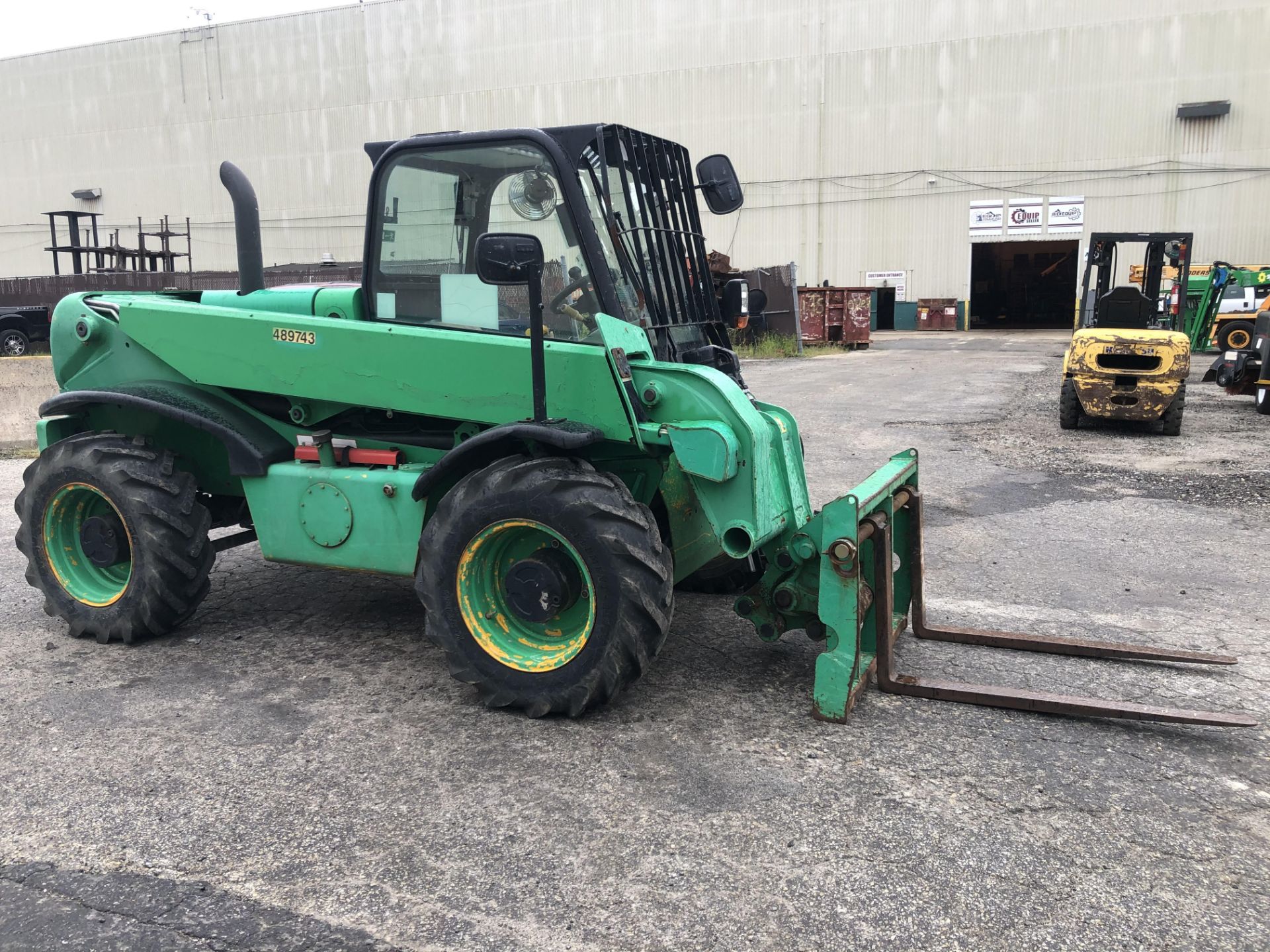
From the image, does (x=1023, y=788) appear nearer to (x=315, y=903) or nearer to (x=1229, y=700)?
(x=1229, y=700)

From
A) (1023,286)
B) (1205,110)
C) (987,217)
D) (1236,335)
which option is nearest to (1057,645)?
(1236,335)

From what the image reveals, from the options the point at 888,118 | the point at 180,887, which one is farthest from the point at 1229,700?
the point at 888,118

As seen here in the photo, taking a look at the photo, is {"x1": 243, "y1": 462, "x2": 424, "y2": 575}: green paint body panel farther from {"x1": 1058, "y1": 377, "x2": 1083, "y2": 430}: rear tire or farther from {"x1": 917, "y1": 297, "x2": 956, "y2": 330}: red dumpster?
{"x1": 917, "y1": 297, "x2": 956, "y2": 330}: red dumpster

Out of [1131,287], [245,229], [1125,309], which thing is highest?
[245,229]

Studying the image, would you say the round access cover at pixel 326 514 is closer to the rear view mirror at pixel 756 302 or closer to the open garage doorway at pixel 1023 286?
the rear view mirror at pixel 756 302

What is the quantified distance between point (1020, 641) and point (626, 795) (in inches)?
95.6

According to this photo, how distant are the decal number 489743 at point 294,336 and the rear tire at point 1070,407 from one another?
10238 millimetres

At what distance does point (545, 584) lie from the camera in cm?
408

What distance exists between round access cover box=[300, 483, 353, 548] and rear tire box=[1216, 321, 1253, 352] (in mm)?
18476

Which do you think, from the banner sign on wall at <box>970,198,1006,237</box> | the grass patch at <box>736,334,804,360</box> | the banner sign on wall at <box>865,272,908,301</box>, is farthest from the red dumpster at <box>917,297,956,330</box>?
the grass patch at <box>736,334,804,360</box>

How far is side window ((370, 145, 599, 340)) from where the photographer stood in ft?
14.3

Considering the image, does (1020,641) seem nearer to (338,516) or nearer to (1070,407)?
(338,516)

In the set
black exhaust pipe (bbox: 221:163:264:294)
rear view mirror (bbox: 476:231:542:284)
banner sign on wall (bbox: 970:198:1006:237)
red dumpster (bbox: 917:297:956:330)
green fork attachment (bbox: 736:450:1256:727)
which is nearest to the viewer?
rear view mirror (bbox: 476:231:542:284)

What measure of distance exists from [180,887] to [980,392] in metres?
15.6
